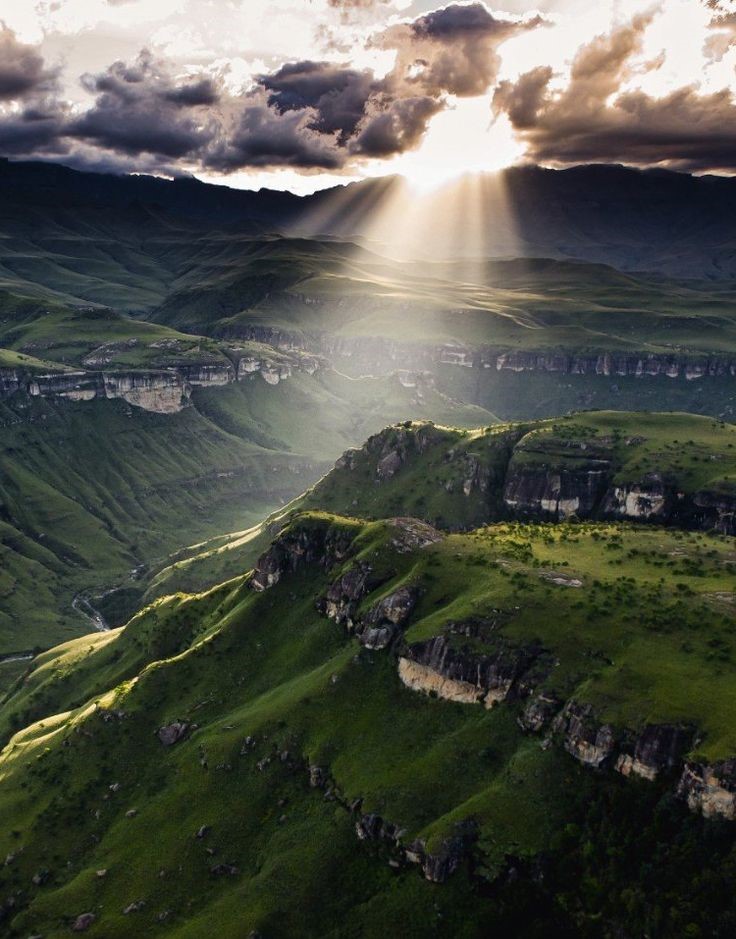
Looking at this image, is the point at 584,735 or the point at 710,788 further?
the point at 584,735

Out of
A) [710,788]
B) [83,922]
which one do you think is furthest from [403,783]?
[83,922]

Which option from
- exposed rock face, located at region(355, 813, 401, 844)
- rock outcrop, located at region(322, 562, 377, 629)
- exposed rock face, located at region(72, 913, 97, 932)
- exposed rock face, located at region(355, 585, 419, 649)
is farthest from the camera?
rock outcrop, located at region(322, 562, 377, 629)

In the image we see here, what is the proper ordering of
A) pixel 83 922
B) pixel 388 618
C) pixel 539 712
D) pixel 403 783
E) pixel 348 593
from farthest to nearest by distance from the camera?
1. pixel 348 593
2. pixel 388 618
3. pixel 83 922
4. pixel 403 783
5. pixel 539 712

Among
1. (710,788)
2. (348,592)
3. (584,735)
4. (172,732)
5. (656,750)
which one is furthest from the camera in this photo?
(348,592)

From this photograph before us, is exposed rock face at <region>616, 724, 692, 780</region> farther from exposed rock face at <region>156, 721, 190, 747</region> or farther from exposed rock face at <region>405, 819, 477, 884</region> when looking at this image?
exposed rock face at <region>156, 721, 190, 747</region>

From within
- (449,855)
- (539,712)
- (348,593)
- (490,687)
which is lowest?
(449,855)

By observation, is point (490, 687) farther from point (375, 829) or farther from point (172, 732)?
point (172, 732)

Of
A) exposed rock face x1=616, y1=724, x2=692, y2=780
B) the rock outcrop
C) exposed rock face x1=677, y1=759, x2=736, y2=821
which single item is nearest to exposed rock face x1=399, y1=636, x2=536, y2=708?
the rock outcrop

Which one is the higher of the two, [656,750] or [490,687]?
[656,750]
